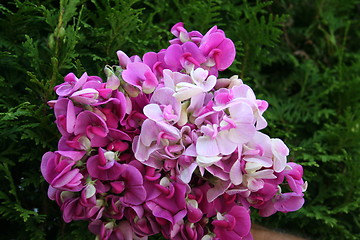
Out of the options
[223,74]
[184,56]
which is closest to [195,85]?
[184,56]

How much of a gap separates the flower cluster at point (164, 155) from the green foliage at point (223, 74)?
145 mm

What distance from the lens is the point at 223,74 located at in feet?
3.46

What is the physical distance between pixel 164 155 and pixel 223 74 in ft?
1.60

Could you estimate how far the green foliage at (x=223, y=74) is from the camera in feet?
2.53

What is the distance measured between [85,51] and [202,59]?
308mm

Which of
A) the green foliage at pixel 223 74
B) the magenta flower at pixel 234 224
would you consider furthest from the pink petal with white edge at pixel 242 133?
the green foliage at pixel 223 74

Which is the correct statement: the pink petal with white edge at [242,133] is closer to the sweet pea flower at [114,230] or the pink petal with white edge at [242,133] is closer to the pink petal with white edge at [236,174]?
the pink petal with white edge at [236,174]

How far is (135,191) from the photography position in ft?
2.02

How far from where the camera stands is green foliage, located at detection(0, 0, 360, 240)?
772 mm

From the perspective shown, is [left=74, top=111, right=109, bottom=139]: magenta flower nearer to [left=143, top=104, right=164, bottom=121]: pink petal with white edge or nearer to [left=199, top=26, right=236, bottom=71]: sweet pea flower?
[left=143, top=104, right=164, bottom=121]: pink petal with white edge

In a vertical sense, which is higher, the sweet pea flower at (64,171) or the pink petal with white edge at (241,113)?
the pink petal with white edge at (241,113)

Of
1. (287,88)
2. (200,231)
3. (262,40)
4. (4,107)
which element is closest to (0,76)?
(4,107)

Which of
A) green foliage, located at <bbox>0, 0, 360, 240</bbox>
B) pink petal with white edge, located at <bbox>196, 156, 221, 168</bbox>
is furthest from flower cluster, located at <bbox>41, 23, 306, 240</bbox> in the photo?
green foliage, located at <bbox>0, 0, 360, 240</bbox>

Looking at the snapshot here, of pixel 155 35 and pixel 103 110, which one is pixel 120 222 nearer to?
pixel 103 110
